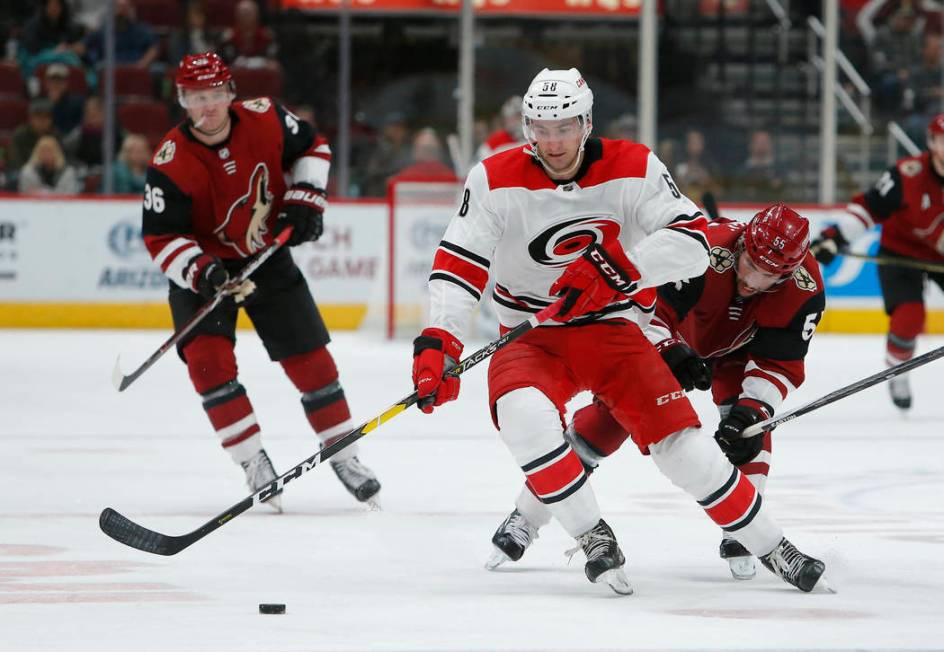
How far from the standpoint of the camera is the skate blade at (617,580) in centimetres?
296

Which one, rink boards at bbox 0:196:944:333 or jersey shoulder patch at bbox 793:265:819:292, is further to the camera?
rink boards at bbox 0:196:944:333

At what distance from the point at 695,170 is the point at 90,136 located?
3442 millimetres

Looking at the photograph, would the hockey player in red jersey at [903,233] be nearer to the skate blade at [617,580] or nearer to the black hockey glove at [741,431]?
the black hockey glove at [741,431]

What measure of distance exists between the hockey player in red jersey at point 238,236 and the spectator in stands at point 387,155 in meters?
4.88

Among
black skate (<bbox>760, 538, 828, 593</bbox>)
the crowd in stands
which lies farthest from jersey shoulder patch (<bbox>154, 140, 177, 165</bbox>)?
the crowd in stands

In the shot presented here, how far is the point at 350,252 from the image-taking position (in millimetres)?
8836

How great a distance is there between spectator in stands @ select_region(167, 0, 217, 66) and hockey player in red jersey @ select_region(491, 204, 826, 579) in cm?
665

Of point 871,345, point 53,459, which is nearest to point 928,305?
point 871,345

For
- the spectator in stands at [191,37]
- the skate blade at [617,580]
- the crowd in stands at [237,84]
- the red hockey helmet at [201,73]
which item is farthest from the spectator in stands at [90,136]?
the skate blade at [617,580]

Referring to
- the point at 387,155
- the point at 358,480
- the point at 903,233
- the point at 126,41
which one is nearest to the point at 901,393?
the point at 903,233

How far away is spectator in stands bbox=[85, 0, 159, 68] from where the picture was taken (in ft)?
30.0

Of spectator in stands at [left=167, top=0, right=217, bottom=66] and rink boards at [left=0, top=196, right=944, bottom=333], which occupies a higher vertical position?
spectator in stands at [left=167, top=0, right=217, bottom=66]

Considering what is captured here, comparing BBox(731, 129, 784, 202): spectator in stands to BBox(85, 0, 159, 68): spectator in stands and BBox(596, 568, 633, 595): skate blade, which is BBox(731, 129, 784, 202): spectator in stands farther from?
BBox(596, 568, 633, 595): skate blade

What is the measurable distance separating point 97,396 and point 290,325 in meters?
2.37
